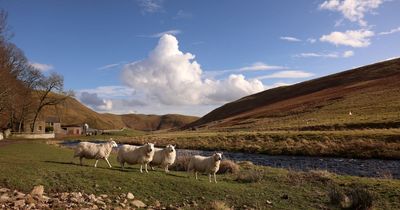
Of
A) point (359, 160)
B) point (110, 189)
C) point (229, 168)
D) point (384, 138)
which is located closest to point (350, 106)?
point (384, 138)

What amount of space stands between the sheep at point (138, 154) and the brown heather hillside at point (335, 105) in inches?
1717

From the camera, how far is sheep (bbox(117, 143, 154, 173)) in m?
22.9

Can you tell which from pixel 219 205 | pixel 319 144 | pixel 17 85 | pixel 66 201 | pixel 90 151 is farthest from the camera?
pixel 17 85

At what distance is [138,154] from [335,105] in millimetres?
78470

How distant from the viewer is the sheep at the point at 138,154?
75.3ft

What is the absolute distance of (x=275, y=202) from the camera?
717 inches

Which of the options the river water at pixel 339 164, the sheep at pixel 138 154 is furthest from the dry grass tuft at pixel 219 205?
the river water at pixel 339 164

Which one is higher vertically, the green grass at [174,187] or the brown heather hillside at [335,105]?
the brown heather hillside at [335,105]

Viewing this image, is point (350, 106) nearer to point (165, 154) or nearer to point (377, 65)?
point (377, 65)

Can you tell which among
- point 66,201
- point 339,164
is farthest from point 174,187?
point 339,164

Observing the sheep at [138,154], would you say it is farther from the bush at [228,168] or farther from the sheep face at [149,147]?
the bush at [228,168]

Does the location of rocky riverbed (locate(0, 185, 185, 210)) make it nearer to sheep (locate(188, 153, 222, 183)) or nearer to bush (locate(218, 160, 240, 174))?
sheep (locate(188, 153, 222, 183))

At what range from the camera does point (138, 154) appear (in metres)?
23.3

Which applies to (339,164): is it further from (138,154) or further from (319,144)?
(138,154)
